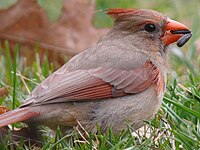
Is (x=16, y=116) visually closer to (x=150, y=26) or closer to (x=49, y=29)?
(x=150, y=26)

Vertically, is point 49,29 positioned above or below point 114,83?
below

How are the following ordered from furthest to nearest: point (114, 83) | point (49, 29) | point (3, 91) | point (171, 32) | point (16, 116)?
point (49, 29) → point (171, 32) → point (3, 91) → point (114, 83) → point (16, 116)

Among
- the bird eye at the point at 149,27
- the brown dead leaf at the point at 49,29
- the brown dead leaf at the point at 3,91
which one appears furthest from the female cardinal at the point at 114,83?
the brown dead leaf at the point at 49,29

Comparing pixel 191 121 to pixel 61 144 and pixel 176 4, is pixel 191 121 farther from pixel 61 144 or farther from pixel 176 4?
pixel 176 4

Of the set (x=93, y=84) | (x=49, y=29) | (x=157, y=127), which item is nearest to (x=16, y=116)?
(x=93, y=84)

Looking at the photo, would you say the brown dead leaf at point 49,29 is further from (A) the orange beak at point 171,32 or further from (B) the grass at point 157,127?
(A) the orange beak at point 171,32

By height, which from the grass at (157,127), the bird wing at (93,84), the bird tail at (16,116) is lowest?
the grass at (157,127)

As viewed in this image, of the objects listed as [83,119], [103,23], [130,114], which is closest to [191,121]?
[130,114]
